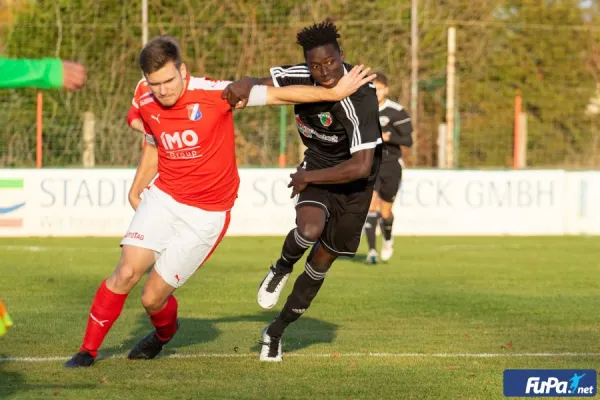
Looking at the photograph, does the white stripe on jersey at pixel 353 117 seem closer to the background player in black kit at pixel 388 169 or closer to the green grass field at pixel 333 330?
the green grass field at pixel 333 330

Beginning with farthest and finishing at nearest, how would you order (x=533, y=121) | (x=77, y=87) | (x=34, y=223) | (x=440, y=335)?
(x=533, y=121) → (x=34, y=223) → (x=440, y=335) → (x=77, y=87)

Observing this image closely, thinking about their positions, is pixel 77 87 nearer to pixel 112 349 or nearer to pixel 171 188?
pixel 171 188

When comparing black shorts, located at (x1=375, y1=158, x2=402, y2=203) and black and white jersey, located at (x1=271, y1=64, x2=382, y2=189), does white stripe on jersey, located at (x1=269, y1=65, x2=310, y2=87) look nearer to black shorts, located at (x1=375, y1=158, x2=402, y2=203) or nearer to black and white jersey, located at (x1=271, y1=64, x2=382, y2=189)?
black and white jersey, located at (x1=271, y1=64, x2=382, y2=189)

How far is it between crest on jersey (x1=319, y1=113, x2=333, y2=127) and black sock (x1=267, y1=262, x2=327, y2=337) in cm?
97

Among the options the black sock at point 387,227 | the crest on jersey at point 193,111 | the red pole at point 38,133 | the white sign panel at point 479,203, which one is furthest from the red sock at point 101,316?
the white sign panel at point 479,203

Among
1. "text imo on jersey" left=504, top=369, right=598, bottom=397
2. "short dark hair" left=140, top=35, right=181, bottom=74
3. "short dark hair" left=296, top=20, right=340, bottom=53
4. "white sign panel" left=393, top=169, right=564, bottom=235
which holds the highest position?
"short dark hair" left=296, top=20, right=340, bottom=53

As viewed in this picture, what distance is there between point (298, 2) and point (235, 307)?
13.0 meters

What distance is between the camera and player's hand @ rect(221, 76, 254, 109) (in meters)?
7.05

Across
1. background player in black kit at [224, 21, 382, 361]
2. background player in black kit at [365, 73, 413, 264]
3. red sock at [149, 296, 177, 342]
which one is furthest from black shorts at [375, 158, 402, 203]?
red sock at [149, 296, 177, 342]

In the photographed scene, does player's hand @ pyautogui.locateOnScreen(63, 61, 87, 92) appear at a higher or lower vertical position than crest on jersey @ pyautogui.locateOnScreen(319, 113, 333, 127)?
higher

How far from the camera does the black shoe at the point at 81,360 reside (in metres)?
7.23

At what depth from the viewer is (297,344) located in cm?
852

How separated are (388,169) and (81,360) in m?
8.73

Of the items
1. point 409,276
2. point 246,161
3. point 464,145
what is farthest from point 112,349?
point 464,145
